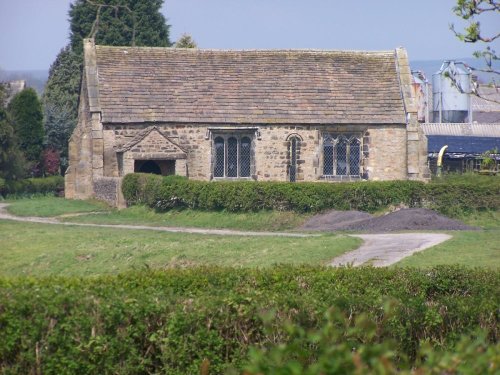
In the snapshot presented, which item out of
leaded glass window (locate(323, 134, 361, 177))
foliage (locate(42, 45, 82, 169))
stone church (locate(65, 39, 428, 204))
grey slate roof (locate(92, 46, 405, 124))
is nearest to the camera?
stone church (locate(65, 39, 428, 204))

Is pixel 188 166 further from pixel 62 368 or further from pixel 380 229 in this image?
pixel 62 368

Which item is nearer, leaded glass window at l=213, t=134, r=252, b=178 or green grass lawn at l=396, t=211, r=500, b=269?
green grass lawn at l=396, t=211, r=500, b=269

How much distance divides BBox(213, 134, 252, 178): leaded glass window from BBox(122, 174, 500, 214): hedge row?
8.44 meters

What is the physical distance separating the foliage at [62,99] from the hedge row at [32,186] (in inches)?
340

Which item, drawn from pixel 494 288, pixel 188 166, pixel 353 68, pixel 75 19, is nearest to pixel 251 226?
pixel 188 166

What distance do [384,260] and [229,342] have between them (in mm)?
10510

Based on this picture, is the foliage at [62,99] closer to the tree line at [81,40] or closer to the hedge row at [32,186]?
the tree line at [81,40]

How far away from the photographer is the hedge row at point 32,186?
47.8 meters

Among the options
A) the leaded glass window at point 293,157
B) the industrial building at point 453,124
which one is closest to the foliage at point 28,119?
the leaded glass window at point 293,157

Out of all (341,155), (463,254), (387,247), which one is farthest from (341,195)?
(463,254)

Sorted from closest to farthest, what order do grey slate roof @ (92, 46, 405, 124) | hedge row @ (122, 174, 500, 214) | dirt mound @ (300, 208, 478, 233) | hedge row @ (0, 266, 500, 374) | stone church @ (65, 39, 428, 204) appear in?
hedge row @ (0, 266, 500, 374) → dirt mound @ (300, 208, 478, 233) → hedge row @ (122, 174, 500, 214) → stone church @ (65, 39, 428, 204) → grey slate roof @ (92, 46, 405, 124)

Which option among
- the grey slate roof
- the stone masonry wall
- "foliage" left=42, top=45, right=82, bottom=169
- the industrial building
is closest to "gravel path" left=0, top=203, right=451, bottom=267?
the stone masonry wall

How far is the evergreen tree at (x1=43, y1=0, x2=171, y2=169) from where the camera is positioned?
68188 mm

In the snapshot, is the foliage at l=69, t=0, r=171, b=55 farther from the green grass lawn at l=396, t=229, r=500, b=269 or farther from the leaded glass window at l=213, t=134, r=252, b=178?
the green grass lawn at l=396, t=229, r=500, b=269
